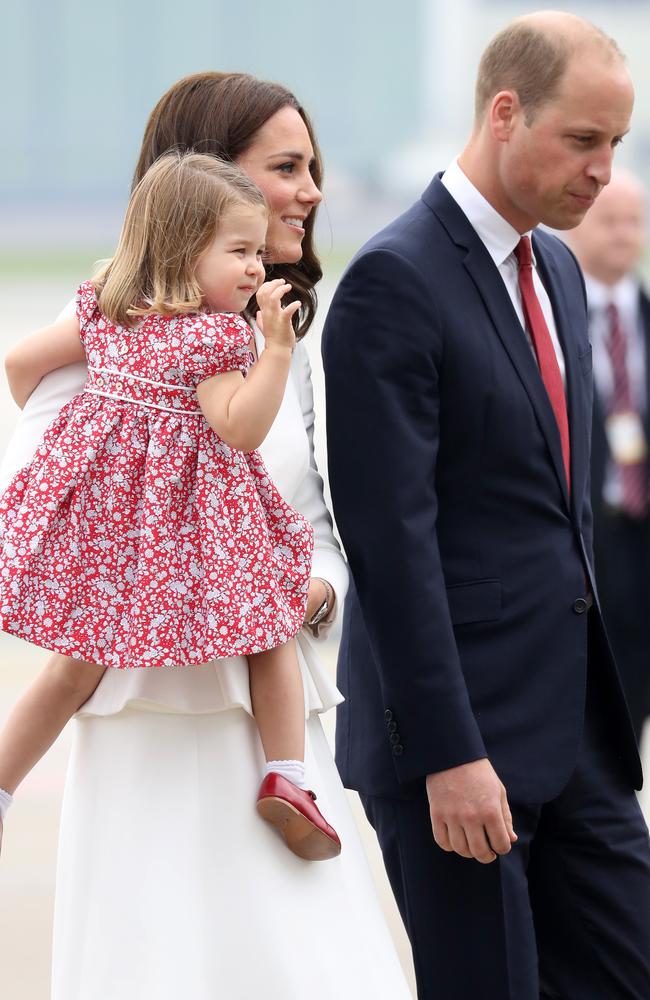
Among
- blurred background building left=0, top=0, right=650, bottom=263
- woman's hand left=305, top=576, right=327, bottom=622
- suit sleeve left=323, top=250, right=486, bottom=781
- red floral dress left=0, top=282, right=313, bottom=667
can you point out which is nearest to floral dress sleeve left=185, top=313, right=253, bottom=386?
red floral dress left=0, top=282, right=313, bottom=667

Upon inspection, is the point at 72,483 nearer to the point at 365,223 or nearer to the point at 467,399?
the point at 467,399

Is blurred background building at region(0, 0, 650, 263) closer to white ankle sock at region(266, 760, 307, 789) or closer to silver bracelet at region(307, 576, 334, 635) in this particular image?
silver bracelet at region(307, 576, 334, 635)

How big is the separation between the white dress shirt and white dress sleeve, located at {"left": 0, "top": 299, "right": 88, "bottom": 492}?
0.61 m

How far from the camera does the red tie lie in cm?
245

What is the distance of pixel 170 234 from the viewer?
2.14 metres

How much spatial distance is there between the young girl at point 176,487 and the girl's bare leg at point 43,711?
0.10ft

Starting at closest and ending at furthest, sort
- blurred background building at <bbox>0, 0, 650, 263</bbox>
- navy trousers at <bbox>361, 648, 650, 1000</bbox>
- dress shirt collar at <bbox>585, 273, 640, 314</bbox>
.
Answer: navy trousers at <bbox>361, 648, 650, 1000</bbox>
dress shirt collar at <bbox>585, 273, 640, 314</bbox>
blurred background building at <bbox>0, 0, 650, 263</bbox>

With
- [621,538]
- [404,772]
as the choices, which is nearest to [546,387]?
[404,772]

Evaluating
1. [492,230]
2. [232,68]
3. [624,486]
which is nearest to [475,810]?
[492,230]

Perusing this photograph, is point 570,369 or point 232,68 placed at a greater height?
point 570,369

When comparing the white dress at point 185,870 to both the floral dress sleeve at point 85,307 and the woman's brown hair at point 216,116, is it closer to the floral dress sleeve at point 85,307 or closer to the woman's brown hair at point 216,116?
the floral dress sleeve at point 85,307

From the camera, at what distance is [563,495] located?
2428 mm

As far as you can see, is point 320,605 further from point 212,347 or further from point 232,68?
point 232,68

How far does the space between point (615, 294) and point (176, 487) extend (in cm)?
265
